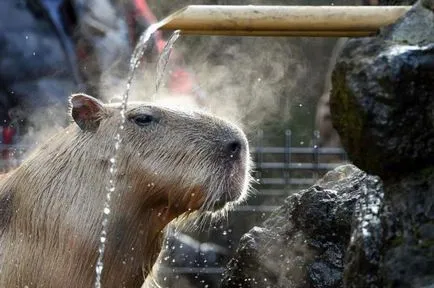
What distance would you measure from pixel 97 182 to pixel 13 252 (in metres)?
0.48

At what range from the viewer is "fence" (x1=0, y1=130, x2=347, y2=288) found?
8867 millimetres

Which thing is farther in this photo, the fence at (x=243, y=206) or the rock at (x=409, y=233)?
the fence at (x=243, y=206)

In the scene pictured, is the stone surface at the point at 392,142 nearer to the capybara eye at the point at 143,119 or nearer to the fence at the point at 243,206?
the capybara eye at the point at 143,119

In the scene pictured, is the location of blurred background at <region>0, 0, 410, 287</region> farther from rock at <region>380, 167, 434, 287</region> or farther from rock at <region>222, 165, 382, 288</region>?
rock at <region>380, 167, 434, 287</region>

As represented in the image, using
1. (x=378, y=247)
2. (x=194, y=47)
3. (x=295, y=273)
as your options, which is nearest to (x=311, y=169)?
(x=194, y=47)

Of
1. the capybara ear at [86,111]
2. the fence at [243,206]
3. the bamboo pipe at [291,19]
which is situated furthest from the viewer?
the fence at [243,206]

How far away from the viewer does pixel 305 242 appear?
5426mm

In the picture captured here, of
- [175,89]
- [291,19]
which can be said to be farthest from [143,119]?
[175,89]

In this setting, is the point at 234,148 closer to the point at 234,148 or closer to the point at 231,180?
the point at 234,148

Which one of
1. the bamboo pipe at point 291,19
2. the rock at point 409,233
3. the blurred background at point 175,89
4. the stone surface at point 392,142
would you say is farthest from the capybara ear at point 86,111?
the blurred background at point 175,89

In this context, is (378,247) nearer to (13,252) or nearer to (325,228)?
(325,228)

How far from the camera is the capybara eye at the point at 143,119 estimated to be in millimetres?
5223

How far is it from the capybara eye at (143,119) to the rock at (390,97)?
1529 millimetres

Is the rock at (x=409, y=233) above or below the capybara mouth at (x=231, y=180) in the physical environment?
below
